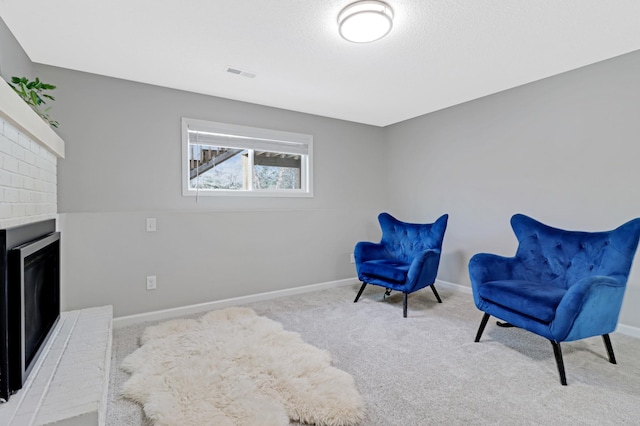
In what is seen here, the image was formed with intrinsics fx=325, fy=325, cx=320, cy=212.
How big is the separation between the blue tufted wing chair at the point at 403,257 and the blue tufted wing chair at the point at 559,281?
2.10ft

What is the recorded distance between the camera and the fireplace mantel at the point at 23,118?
4.38 feet

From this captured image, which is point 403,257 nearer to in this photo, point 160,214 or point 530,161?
point 530,161

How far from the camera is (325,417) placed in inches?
62.1

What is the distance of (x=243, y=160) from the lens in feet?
12.1

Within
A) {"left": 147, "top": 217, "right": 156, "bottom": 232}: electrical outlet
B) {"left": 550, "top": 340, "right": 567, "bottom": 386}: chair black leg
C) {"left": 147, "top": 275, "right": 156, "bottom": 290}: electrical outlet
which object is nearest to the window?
{"left": 147, "top": 217, "right": 156, "bottom": 232}: electrical outlet

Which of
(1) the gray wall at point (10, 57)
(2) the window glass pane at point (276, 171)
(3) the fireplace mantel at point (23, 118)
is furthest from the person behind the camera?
(2) the window glass pane at point (276, 171)

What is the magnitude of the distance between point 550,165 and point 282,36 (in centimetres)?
267

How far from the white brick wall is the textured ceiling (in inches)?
33.7

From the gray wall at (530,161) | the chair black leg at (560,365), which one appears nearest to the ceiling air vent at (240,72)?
the gray wall at (530,161)

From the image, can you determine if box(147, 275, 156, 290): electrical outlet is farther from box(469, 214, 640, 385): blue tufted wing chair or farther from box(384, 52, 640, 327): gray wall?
box(384, 52, 640, 327): gray wall

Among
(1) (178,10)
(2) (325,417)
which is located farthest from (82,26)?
(2) (325,417)

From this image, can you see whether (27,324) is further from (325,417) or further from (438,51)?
(438,51)

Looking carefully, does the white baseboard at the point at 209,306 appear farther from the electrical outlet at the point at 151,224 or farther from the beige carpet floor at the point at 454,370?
the electrical outlet at the point at 151,224

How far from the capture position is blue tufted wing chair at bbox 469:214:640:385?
191 cm
